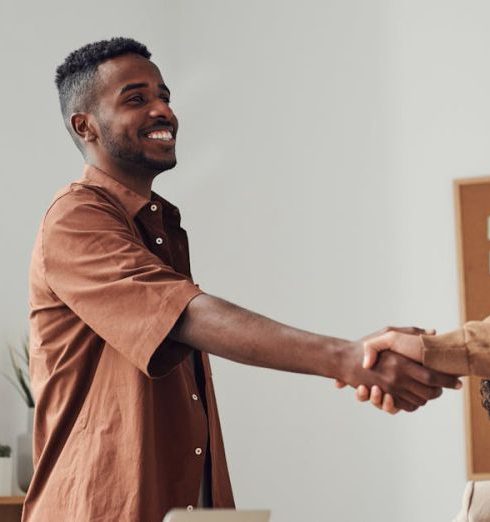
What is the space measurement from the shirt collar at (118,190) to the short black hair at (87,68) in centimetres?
13

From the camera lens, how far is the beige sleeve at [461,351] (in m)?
1.89

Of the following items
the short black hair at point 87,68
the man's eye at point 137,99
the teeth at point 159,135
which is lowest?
the teeth at point 159,135

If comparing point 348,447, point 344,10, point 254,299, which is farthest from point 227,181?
point 348,447

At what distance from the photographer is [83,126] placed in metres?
2.12

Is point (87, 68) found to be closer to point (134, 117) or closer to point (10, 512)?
point (134, 117)

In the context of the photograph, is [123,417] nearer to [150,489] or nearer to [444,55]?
[150,489]

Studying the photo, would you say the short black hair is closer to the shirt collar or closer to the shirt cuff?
the shirt collar

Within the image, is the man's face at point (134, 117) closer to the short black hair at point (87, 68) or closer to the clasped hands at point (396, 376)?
the short black hair at point (87, 68)

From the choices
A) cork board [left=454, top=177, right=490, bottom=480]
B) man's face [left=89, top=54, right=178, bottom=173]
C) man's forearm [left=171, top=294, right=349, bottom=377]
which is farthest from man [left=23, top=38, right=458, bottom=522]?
cork board [left=454, top=177, right=490, bottom=480]

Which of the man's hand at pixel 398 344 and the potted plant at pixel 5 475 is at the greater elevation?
the man's hand at pixel 398 344

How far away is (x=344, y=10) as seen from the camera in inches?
169

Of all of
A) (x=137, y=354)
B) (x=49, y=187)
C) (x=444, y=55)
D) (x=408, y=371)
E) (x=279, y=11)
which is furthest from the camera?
(x=279, y=11)

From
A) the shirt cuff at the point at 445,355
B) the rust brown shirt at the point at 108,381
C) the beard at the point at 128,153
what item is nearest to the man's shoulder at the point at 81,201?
the rust brown shirt at the point at 108,381

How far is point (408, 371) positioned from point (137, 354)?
0.52 meters
